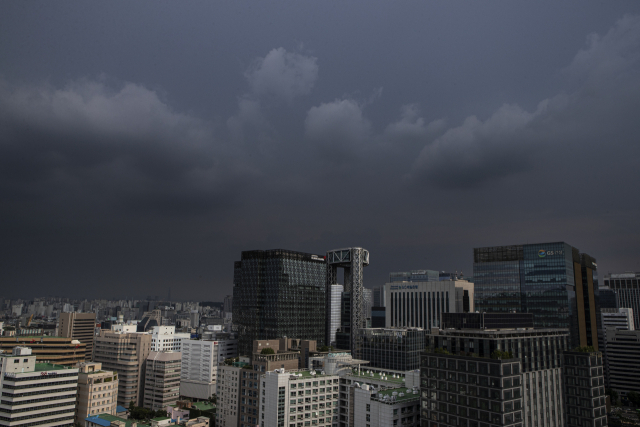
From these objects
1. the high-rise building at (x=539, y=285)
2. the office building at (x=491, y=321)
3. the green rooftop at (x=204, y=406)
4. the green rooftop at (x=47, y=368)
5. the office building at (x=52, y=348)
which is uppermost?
the high-rise building at (x=539, y=285)

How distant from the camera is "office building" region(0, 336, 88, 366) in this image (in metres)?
186

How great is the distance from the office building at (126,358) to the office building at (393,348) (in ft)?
307

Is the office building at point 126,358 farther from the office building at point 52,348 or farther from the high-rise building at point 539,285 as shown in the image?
the high-rise building at point 539,285

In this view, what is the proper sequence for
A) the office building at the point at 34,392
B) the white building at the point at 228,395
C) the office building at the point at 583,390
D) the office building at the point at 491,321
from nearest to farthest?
the office building at the point at 583,390, the office building at the point at 491,321, the office building at the point at 34,392, the white building at the point at 228,395

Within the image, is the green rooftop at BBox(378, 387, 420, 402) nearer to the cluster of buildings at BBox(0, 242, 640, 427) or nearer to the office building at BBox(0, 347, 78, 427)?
the cluster of buildings at BBox(0, 242, 640, 427)

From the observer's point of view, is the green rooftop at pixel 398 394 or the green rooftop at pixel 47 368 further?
the green rooftop at pixel 47 368

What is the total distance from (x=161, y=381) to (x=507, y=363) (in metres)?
141

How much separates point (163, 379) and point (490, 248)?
479ft

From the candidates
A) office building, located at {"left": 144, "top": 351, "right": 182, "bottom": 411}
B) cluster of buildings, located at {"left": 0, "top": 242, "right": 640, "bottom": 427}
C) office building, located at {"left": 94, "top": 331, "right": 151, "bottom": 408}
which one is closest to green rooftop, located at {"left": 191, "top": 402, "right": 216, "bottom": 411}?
cluster of buildings, located at {"left": 0, "top": 242, "right": 640, "bottom": 427}

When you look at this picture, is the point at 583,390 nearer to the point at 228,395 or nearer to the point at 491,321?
the point at 491,321

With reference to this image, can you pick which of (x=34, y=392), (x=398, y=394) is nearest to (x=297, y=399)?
(x=398, y=394)

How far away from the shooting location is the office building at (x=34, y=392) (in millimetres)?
113812

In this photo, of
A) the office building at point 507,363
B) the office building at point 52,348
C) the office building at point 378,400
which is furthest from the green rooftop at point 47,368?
the office building at point 507,363

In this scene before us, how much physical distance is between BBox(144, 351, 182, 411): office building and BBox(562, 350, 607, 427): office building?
5530 inches
